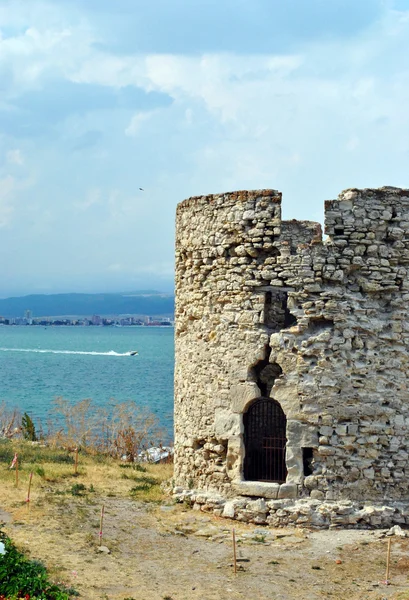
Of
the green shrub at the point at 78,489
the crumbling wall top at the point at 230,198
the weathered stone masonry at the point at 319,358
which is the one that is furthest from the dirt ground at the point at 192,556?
the crumbling wall top at the point at 230,198

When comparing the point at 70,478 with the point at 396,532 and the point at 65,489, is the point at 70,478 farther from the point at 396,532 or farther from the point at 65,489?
the point at 396,532

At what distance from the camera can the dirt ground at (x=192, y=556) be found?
411 inches

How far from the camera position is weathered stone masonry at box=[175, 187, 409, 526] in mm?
13164

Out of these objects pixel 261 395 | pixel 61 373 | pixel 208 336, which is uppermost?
pixel 208 336

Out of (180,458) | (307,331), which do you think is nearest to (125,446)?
(180,458)

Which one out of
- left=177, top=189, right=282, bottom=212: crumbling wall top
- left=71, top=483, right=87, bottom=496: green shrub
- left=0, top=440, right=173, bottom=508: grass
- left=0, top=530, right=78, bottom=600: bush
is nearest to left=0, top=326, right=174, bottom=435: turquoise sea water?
left=0, top=440, right=173, bottom=508: grass

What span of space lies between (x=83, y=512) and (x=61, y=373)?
60865 millimetres

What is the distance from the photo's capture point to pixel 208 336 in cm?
1444

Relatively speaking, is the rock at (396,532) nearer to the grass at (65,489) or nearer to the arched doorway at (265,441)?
the arched doorway at (265,441)

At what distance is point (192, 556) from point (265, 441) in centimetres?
329

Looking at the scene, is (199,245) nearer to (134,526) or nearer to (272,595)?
(134,526)

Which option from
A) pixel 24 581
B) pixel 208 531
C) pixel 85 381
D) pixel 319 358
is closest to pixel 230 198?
pixel 319 358

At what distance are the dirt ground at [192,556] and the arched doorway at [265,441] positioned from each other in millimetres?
1349

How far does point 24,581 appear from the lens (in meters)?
9.54
